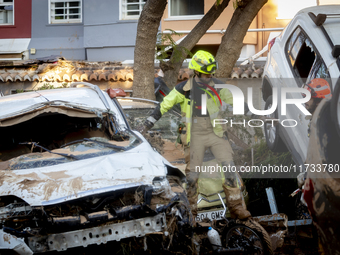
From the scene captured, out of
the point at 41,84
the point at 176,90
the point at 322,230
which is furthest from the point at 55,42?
the point at 322,230

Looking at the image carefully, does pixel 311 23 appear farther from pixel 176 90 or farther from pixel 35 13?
pixel 35 13

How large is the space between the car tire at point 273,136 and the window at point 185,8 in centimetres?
910

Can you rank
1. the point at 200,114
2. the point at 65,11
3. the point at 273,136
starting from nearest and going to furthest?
the point at 200,114
the point at 273,136
the point at 65,11

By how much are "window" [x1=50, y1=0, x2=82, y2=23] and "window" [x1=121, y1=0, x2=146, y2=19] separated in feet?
5.71

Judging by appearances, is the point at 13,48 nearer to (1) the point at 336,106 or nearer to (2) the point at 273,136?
(2) the point at 273,136

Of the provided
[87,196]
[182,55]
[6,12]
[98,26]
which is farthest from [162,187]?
[6,12]

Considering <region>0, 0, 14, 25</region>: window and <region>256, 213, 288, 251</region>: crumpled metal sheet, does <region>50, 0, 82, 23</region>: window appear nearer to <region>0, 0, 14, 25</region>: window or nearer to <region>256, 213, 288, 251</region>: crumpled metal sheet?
<region>0, 0, 14, 25</region>: window

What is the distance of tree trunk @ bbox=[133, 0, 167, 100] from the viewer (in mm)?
6176

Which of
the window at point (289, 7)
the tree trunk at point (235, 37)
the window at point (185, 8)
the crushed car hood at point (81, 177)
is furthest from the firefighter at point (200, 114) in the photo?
the window at point (185, 8)

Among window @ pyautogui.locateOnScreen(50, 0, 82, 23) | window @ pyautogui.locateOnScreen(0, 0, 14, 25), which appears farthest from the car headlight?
window @ pyautogui.locateOnScreen(0, 0, 14, 25)

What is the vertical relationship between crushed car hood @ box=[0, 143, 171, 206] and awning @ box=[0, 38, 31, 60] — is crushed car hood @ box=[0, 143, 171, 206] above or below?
below

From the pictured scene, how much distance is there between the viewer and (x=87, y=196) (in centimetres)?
303

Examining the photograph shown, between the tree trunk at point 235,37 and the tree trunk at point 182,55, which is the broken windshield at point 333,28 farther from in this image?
the tree trunk at point 182,55

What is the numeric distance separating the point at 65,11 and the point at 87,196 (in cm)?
1319
